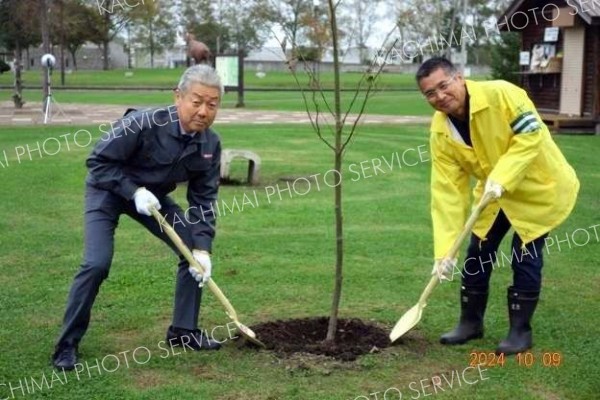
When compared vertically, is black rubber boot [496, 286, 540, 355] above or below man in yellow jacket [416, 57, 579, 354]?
below

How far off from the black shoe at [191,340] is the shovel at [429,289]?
3.61 ft

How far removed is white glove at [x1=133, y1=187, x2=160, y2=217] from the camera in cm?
464

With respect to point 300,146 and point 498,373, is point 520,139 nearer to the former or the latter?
point 498,373

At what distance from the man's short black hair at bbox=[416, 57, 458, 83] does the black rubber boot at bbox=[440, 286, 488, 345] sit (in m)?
1.52

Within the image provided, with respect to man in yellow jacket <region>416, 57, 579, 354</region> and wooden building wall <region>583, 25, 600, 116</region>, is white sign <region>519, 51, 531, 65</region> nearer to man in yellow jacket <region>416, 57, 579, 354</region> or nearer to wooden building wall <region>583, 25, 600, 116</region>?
wooden building wall <region>583, 25, 600, 116</region>

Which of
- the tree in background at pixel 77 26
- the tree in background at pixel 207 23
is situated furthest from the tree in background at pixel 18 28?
the tree in background at pixel 207 23

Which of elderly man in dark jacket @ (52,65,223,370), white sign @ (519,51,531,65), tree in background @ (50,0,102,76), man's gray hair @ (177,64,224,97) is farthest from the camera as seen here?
tree in background @ (50,0,102,76)

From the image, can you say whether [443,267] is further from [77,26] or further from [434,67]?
[77,26]

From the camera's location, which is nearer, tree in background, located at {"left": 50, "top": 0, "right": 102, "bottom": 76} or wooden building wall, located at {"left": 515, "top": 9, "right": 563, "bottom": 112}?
wooden building wall, located at {"left": 515, "top": 9, "right": 563, "bottom": 112}

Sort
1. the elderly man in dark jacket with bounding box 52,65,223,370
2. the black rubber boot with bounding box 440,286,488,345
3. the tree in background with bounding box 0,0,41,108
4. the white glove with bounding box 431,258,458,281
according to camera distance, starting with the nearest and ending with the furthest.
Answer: the elderly man in dark jacket with bounding box 52,65,223,370
the white glove with bounding box 431,258,458,281
the black rubber boot with bounding box 440,286,488,345
the tree in background with bounding box 0,0,41,108

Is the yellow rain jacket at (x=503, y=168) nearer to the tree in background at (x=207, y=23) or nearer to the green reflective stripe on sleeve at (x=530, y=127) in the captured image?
the green reflective stripe on sleeve at (x=530, y=127)

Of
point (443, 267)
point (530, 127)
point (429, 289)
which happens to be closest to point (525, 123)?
point (530, 127)
